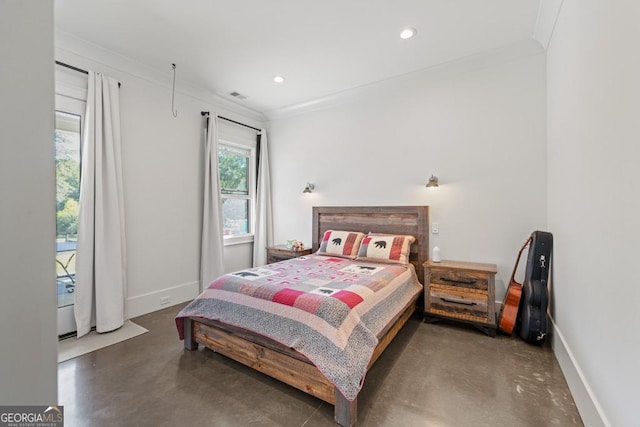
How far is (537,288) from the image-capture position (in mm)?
2475

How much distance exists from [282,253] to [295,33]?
2751mm

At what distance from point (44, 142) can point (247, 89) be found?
362 centimetres

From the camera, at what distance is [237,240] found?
175 inches

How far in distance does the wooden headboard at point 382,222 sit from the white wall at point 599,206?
1314 millimetres

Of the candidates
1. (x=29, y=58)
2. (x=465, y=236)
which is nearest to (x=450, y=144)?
(x=465, y=236)

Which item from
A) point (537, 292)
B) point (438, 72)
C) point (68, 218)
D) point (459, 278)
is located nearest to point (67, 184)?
point (68, 218)

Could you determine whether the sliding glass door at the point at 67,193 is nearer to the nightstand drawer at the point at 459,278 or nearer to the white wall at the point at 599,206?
the nightstand drawer at the point at 459,278

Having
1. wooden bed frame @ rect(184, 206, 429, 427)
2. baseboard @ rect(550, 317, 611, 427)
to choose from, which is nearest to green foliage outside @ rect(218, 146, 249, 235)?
wooden bed frame @ rect(184, 206, 429, 427)

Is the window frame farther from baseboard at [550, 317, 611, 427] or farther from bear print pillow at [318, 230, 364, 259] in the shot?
baseboard at [550, 317, 611, 427]

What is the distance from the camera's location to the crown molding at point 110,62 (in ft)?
8.76

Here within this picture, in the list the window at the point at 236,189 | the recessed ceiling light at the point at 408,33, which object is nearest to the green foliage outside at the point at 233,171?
the window at the point at 236,189

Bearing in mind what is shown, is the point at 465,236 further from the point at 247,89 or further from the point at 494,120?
the point at 247,89

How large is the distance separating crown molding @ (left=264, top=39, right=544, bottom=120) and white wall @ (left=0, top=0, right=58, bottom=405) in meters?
3.55

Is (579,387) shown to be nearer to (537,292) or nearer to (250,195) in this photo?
(537,292)
